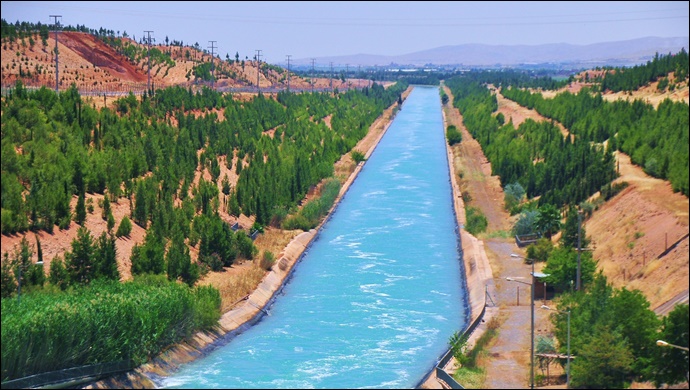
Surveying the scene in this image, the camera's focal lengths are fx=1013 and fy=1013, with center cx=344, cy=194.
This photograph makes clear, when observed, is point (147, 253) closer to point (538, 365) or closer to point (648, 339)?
point (538, 365)

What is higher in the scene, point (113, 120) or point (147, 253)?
point (113, 120)

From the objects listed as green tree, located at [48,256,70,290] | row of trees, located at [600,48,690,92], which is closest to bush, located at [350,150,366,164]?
row of trees, located at [600,48,690,92]

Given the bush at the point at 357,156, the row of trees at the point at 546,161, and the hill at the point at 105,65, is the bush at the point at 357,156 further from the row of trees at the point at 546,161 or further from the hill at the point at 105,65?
the hill at the point at 105,65

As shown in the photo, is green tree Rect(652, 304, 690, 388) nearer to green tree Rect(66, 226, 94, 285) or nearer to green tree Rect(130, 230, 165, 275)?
green tree Rect(66, 226, 94, 285)

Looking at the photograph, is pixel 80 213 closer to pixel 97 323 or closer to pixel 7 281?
pixel 7 281

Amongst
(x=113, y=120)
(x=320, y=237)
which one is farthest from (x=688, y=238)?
(x=113, y=120)

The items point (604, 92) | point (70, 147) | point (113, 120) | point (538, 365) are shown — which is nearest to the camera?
point (538, 365)
